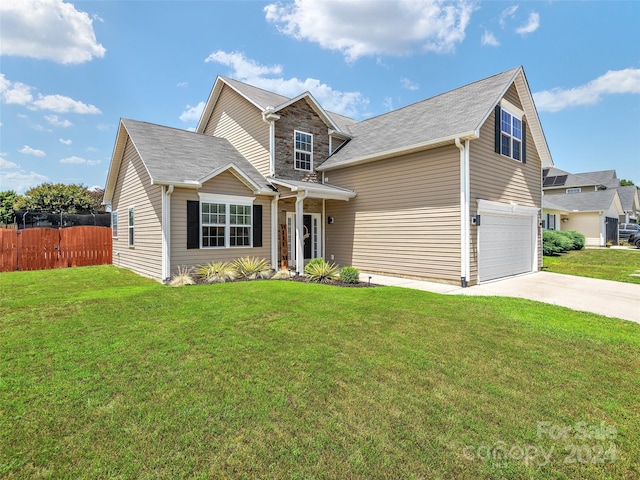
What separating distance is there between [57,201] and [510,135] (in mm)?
31279

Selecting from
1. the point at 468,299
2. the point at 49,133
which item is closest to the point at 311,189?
the point at 468,299

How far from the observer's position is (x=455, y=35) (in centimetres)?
1384

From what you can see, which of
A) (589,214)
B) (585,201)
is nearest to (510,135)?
(589,214)

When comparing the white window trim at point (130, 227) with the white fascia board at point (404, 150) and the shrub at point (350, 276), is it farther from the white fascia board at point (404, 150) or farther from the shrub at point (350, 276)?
the shrub at point (350, 276)

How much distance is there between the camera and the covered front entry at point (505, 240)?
10.4m

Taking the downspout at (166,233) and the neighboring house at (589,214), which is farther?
the neighboring house at (589,214)

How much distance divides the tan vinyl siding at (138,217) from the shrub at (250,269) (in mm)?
2408

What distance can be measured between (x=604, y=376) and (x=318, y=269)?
7.53 metres

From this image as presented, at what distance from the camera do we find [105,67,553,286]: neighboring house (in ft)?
32.9

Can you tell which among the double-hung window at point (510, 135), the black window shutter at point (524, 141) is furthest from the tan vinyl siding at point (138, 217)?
the black window shutter at point (524, 141)

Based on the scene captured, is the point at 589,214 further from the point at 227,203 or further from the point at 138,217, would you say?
the point at 138,217

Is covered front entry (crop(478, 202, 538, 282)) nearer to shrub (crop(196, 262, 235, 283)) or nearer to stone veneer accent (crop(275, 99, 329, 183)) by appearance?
stone veneer accent (crop(275, 99, 329, 183))

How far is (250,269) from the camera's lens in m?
10.7

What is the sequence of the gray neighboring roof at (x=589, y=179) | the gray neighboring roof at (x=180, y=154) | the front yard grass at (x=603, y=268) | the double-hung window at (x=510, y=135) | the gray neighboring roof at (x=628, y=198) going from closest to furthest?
the gray neighboring roof at (x=180, y=154) < the double-hung window at (x=510, y=135) < the front yard grass at (x=603, y=268) < the gray neighboring roof at (x=628, y=198) < the gray neighboring roof at (x=589, y=179)
